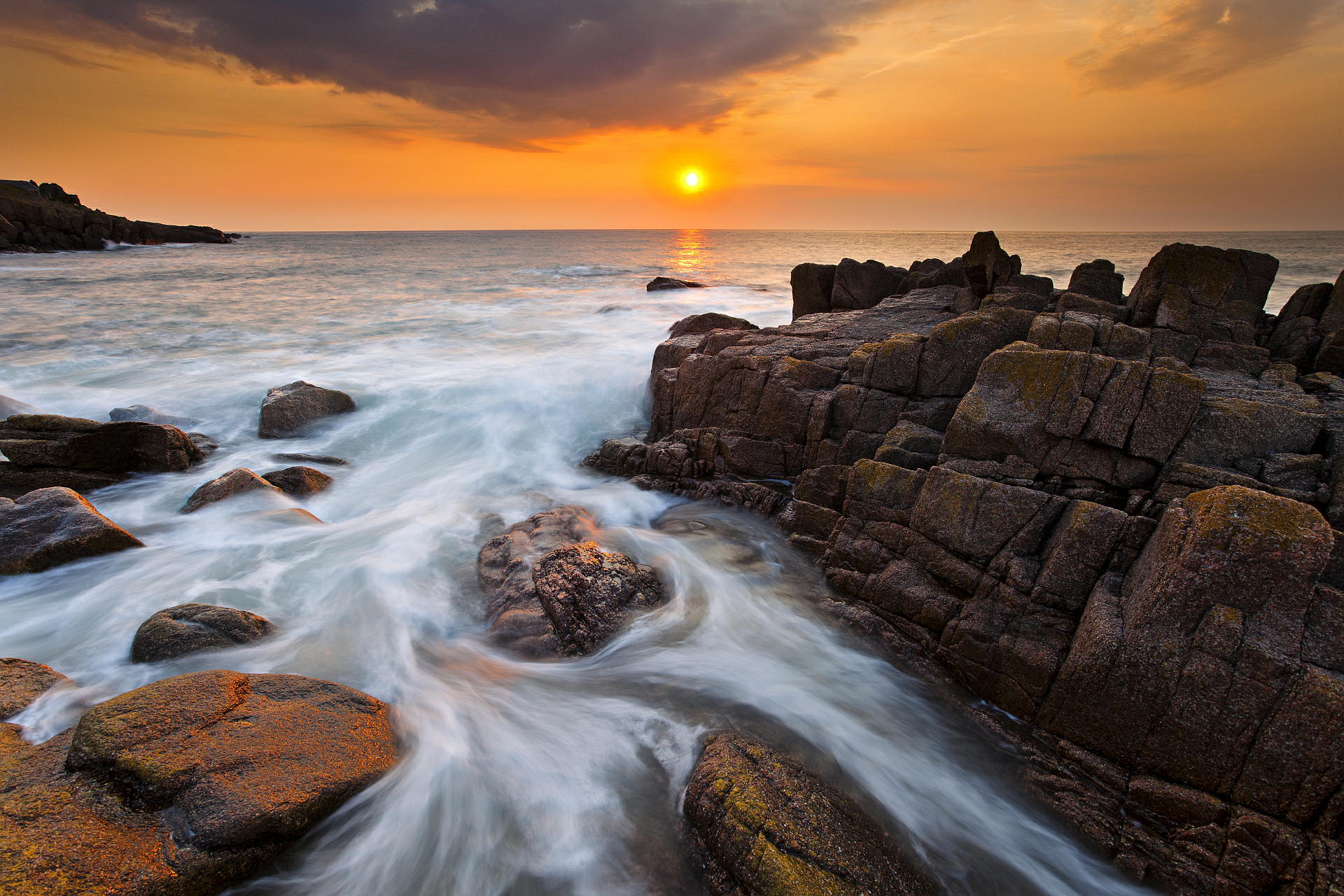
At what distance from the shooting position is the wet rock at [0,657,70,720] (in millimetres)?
5340

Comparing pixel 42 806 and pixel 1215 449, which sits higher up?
pixel 1215 449

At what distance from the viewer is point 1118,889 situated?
474 cm

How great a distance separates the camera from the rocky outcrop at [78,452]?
10.2 m

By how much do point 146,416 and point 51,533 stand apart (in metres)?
7.68

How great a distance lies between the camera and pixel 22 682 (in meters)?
5.66

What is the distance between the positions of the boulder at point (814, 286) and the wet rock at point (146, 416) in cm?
1778

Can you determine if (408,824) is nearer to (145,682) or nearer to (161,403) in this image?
(145,682)

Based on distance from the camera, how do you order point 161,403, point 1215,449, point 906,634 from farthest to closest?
point 161,403 < point 906,634 < point 1215,449

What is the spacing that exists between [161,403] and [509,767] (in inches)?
650

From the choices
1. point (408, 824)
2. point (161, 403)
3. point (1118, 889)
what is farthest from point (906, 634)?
point (161, 403)

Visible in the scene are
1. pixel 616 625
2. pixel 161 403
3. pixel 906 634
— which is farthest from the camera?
pixel 161 403

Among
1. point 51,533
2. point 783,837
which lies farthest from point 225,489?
point 783,837

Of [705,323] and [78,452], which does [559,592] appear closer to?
[78,452]

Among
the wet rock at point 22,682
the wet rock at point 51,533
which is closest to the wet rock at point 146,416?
the wet rock at point 51,533
